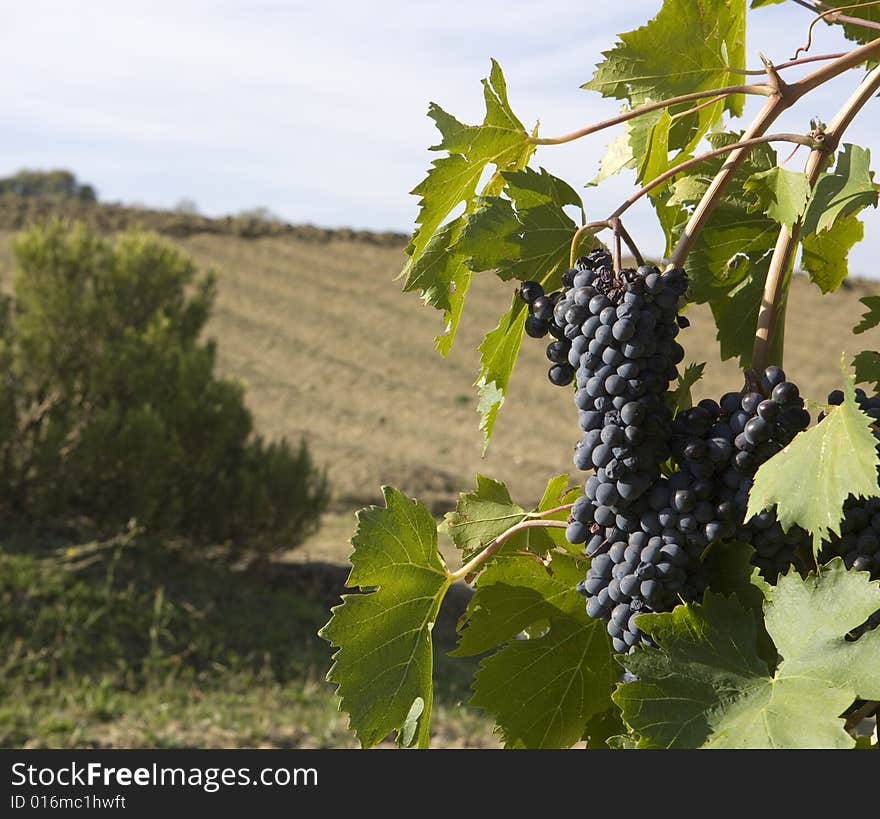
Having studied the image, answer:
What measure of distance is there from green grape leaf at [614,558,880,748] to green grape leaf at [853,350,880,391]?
28cm

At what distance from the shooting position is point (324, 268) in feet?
55.9

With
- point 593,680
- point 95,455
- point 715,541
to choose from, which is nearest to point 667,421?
point 715,541

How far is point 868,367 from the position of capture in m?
0.98

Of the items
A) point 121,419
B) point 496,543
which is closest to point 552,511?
point 496,543

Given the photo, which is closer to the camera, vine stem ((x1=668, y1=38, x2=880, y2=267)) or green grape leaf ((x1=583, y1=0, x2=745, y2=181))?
vine stem ((x1=668, y1=38, x2=880, y2=267))

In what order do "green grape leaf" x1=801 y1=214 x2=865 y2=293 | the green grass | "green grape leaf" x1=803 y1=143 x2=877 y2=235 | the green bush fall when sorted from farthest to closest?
the green bush, the green grass, "green grape leaf" x1=801 y1=214 x2=865 y2=293, "green grape leaf" x1=803 y1=143 x2=877 y2=235

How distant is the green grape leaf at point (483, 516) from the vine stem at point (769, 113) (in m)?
0.27

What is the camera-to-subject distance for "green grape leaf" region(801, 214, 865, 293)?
106 centimetres

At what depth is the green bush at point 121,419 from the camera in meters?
6.44

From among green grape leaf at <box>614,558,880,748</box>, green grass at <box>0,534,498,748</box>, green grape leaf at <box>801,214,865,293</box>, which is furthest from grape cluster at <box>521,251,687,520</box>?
green grass at <box>0,534,498,748</box>

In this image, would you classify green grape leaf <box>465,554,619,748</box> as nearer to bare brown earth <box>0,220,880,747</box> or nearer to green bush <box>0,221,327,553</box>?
bare brown earth <box>0,220,880,747</box>

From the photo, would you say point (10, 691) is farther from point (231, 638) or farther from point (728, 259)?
point (728, 259)

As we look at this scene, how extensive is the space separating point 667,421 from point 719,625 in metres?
0.16

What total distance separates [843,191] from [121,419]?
6127mm
